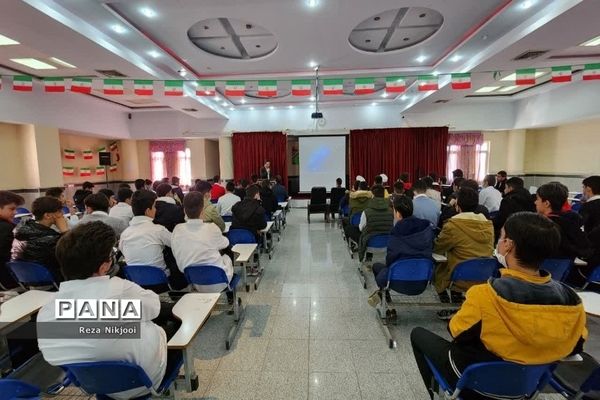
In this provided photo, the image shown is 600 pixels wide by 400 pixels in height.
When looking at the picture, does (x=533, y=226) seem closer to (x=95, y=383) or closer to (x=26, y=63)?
(x=95, y=383)

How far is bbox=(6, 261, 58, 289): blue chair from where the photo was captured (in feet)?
8.13

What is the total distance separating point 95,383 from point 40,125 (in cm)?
822

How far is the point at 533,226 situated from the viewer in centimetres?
131

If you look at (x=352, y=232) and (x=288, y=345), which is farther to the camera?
(x=352, y=232)

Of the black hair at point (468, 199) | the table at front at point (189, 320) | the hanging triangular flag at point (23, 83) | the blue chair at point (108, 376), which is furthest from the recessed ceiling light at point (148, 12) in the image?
the black hair at point (468, 199)

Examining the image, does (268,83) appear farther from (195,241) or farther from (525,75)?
(525,75)

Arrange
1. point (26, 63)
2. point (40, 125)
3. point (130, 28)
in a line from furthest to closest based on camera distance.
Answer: point (40, 125) → point (26, 63) → point (130, 28)

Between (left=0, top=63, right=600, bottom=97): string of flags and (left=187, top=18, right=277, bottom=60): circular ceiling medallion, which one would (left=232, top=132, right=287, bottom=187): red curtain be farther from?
(left=187, top=18, right=277, bottom=60): circular ceiling medallion

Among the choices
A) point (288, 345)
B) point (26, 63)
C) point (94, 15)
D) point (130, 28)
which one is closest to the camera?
point (288, 345)

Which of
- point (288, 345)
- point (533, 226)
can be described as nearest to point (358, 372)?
point (288, 345)

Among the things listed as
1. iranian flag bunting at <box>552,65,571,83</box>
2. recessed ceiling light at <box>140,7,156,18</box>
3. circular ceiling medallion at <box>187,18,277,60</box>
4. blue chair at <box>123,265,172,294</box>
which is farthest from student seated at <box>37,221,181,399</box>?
iranian flag bunting at <box>552,65,571,83</box>

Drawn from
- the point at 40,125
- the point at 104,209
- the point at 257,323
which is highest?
the point at 40,125

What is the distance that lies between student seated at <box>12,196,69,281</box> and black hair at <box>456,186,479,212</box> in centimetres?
365

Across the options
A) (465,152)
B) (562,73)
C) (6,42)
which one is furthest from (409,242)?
(465,152)
